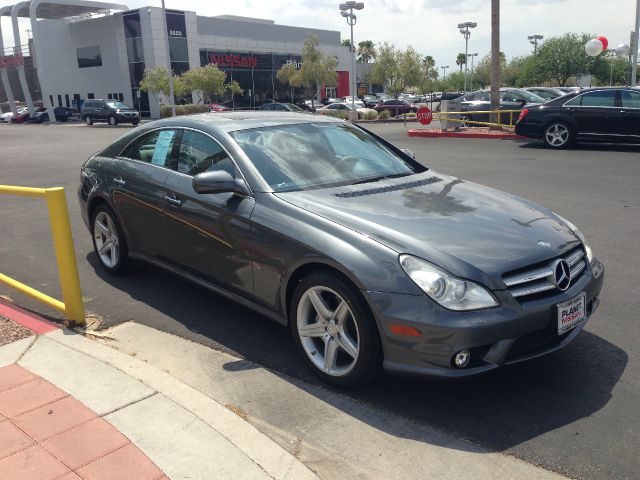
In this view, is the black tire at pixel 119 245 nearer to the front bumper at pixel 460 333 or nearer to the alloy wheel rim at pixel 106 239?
the alloy wheel rim at pixel 106 239

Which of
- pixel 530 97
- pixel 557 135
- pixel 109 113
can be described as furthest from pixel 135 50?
pixel 557 135

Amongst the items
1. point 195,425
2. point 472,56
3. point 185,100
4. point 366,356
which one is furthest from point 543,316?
point 472,56

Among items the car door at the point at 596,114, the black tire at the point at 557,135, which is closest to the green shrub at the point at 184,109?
the black tire at the point at 557,135

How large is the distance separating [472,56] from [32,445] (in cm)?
9585

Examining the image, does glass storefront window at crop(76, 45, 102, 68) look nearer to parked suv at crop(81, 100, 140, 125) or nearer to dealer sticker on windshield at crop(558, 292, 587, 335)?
parked suv at crop(81, 100, 140, 125)

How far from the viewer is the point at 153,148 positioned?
5207 millimetres

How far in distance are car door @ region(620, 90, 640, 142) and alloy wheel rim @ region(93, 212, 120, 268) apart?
12725 mm

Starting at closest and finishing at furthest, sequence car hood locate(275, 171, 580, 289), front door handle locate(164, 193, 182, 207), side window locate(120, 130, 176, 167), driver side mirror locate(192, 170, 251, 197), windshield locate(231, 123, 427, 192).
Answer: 1. car hood locate(275, 171, 580, 289)
2. driver side mirror locate(192, 170, 251, 197)
3. windshield locate(231, 123, 427, 192)
4. front door handle locate(164, 193, 182, 207)
5. side window locate(120, 130, 176, 167)

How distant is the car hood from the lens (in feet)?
10.7

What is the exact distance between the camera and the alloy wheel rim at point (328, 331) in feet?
11.4

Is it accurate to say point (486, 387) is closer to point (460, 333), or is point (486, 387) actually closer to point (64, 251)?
point (460, 333)

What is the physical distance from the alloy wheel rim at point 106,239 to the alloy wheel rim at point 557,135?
41.8ft

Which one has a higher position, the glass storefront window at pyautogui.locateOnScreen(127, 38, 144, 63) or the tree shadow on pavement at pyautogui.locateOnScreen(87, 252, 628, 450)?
the glass storefront window at pyautogui.locateOnScreen(127, 38, 144, 63)

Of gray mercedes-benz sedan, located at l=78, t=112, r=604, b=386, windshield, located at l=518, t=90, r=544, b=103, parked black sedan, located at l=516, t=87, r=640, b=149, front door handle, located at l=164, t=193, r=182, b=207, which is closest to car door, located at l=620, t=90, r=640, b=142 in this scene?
parked black sedan, located at l=516, t=87, r=640, b=149
